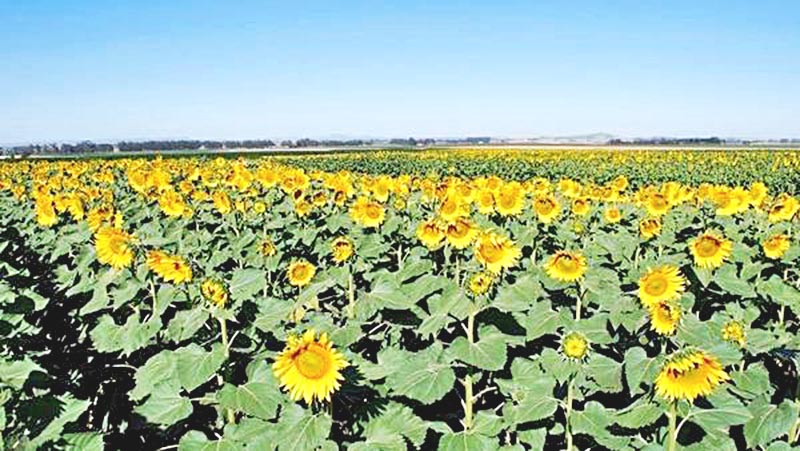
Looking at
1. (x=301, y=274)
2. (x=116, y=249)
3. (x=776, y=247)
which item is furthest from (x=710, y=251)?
(x=116, y=249)

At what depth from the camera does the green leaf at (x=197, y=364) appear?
2.70 m

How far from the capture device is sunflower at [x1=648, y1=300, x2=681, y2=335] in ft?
9.86

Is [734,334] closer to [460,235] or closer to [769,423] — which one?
[769,423]

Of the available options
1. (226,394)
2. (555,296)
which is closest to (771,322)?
(555,296)

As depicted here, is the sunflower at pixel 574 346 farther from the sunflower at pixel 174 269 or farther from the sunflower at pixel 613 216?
the sunflower at pixel 613 216

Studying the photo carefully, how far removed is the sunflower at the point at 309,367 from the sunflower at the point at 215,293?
27.5 inches

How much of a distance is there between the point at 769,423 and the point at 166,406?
2445 millimetres

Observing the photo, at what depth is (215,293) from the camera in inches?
115

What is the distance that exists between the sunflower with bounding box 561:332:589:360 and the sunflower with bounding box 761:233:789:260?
8.22 feet

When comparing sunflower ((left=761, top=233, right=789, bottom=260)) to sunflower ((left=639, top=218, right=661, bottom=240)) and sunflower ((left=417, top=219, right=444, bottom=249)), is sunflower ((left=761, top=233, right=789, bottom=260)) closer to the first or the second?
sunflower ((left=639, top=218, right=661, bottom=240))

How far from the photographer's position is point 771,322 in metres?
4.67

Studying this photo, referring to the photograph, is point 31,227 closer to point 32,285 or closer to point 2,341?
point 32,285

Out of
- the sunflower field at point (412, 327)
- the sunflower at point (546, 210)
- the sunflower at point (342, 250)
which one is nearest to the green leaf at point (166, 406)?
the sunflower field at point (412, 327)

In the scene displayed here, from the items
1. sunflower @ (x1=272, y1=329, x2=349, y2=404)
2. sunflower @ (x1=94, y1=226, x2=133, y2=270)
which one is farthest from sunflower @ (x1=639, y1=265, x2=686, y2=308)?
sunflower @ (x1=94, y1=226, x2=133, y2=270)
